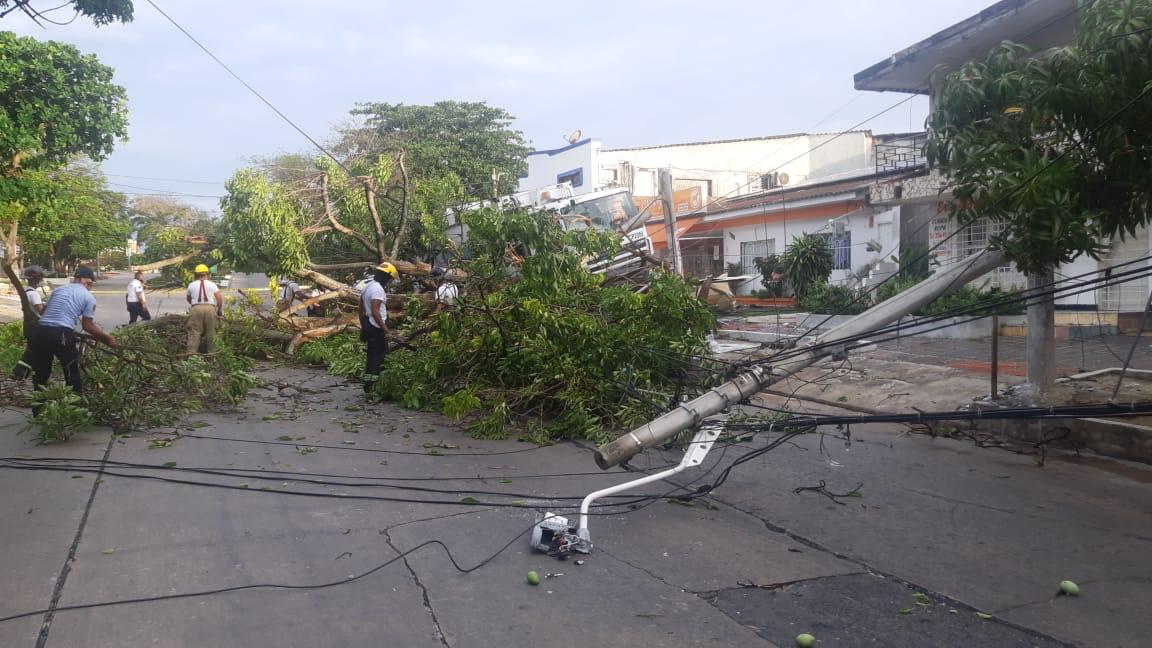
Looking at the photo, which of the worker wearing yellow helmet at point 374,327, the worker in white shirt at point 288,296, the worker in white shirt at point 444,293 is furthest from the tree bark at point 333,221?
the worker wearing yellow helmet at point 374,327

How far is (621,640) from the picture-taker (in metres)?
4.04

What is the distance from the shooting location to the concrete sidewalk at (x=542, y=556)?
4.14 m

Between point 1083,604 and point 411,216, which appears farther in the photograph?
point 411,216

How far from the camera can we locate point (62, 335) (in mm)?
8297

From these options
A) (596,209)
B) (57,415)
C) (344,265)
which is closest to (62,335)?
(57,415)

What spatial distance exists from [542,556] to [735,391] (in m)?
1.99

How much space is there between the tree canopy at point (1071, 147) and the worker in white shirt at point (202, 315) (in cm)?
1085

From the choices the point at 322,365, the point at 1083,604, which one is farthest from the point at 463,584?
the point at 322,365

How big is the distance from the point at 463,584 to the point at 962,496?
13.7ft

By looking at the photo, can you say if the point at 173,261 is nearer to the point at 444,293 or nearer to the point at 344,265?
the point at 344,265

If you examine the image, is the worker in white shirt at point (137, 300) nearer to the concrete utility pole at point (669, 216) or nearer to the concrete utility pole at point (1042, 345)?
the concrete utility pole at point (669, 216)

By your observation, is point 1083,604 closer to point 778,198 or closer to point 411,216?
point 411,216

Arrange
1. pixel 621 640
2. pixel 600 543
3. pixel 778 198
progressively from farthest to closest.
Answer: pixel 778 198, pixel 600 543, pixel 621 640

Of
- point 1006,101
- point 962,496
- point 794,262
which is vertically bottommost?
point 962,496
